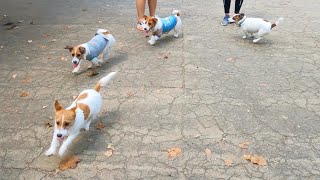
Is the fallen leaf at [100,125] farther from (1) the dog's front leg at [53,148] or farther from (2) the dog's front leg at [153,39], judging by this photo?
(2) the dog's front leg at [153,39]

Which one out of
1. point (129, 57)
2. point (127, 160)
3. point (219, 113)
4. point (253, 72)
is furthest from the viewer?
point (129, 57)

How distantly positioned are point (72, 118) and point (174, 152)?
1.06 meters

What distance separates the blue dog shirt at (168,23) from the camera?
5566 millimetres

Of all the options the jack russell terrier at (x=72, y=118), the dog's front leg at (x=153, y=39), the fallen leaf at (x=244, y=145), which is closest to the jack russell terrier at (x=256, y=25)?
the dog's front leg at (x=153, y=39)

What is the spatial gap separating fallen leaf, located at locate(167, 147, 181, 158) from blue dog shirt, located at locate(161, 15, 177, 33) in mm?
2715

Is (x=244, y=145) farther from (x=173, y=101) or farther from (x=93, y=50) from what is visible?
(x=93, y=50)

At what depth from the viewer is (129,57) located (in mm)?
5391

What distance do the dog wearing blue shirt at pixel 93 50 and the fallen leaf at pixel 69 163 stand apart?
5.36ft

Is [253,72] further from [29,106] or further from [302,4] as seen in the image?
[302,4]

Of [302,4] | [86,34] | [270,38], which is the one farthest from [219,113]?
[302,4]

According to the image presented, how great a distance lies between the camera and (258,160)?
10.6 ft

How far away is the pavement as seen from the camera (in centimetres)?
321

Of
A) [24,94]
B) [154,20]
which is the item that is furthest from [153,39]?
[24,94]

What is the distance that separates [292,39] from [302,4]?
2.82 m
